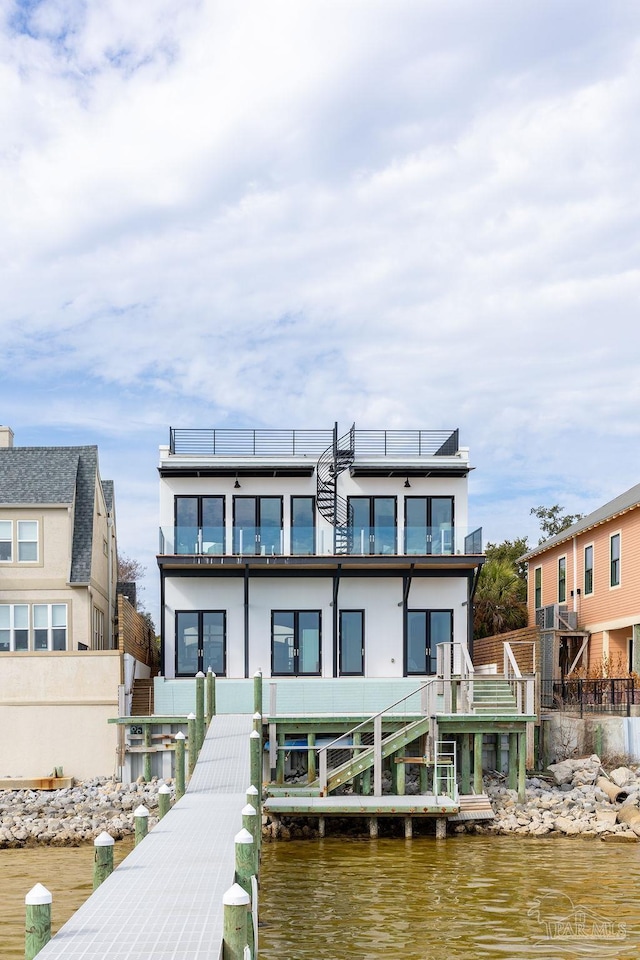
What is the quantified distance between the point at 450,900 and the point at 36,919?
34.2 ft

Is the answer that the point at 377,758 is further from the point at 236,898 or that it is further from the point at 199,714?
the point at 236,898

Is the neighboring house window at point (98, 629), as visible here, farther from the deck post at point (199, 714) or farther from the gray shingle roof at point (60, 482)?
the deck post at point (199, 714)

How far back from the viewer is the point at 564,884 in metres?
19.4

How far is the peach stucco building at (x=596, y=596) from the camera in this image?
3525cm

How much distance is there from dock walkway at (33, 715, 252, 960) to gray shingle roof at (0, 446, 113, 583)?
15570mm

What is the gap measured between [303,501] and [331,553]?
2.25 m

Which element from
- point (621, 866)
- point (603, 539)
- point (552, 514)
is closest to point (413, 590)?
point (603, 539)

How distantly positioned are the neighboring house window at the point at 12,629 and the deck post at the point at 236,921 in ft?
81.3

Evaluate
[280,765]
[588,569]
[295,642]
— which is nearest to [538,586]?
[588,569]

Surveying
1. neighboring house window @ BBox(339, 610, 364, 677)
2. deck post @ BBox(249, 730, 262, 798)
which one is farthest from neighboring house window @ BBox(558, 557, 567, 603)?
deck post @ BBox(249, 730, 262, 798)

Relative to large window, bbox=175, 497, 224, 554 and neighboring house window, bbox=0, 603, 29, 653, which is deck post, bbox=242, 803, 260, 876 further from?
large window, bbox=175, 497, 224, 554

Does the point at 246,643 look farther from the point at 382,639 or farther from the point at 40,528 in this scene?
the point at 40,528

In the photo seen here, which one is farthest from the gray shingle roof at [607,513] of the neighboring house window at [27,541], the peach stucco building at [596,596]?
the neighboring house window at [27,541]

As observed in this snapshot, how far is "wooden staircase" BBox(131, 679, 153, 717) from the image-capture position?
102ft
